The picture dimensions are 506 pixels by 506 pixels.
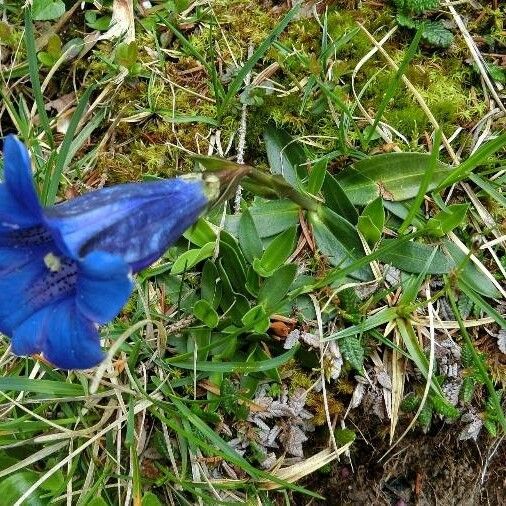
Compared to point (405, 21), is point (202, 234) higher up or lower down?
lower down

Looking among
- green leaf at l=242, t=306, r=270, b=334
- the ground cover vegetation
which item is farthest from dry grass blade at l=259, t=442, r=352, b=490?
green leaf at l=242, t=306, r=270, b=334

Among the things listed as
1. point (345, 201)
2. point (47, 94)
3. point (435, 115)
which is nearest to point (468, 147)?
point (435, 115)

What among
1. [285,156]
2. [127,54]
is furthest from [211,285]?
[127,54]

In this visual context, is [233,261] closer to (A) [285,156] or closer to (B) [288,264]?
(B) [288,264]

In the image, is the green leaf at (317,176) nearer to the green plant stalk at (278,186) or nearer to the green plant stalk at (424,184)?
the green plant stalk at (278,186)

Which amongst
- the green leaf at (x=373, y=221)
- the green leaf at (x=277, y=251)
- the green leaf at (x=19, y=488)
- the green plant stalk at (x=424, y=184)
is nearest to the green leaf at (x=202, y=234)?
the green leaf at (x=277, y=251)

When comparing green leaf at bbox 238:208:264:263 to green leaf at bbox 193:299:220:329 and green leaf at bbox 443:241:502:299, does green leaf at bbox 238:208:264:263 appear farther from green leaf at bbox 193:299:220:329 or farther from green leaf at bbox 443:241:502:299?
green leaf at bbox 443:241:502:299
